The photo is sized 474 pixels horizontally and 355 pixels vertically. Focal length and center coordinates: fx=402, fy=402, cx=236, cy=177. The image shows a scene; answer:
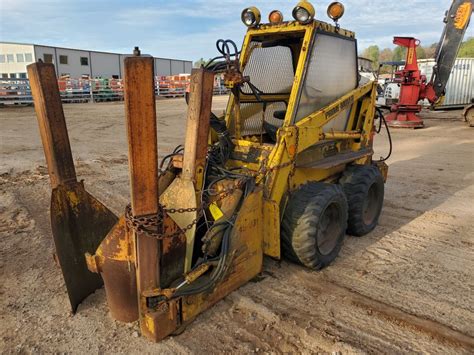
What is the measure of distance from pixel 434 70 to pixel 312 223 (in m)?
11.7

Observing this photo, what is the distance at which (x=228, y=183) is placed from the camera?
3.42m

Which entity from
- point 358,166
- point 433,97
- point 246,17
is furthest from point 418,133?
point 246,17

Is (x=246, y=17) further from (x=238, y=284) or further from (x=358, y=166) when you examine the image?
(x=238, y=284)

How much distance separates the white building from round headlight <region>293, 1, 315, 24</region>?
2928 centimetres

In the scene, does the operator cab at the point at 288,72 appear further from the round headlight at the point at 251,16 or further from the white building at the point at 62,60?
the white building at the point at 62,60

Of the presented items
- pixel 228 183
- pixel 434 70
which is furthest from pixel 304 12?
pixel 434 70

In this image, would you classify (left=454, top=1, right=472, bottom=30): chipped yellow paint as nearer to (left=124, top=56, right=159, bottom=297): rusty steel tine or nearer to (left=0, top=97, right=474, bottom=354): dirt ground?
(left=0, top=97, right=474, bottom=354): dirt ground

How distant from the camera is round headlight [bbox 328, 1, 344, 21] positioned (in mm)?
4031

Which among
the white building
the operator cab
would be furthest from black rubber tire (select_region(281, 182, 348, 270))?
the white building

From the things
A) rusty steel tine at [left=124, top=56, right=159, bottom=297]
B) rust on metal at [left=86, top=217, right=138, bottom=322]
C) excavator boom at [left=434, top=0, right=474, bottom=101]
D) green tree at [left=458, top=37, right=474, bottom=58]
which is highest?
green tree at [left=458, top=37, right=474, bottom=58]

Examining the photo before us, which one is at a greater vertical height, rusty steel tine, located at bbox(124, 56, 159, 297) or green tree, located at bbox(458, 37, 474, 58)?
green tree, located at bbox(458, 37, 474, 58)

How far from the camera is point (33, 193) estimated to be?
6.20 meters

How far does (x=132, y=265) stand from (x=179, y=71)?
42.2 metres

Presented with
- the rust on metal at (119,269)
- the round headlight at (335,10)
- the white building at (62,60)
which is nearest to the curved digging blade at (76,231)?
the rust on metal at (119,269)
